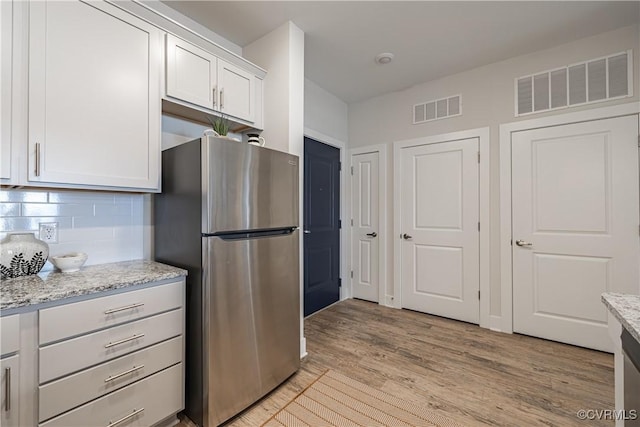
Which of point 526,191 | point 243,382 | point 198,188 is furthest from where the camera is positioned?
point 526,191

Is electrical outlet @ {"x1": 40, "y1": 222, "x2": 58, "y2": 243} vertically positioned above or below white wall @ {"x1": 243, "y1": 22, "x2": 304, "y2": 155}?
below

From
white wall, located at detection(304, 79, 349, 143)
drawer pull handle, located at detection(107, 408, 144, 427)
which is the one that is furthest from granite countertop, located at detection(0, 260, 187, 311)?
white wall, located at detection(304, 79, 349, 143)

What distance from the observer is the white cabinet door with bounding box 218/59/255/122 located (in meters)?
1.98

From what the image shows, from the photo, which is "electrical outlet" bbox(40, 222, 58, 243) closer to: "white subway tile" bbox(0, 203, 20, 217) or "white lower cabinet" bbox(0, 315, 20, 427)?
"white subway tile" bbox(0, 203, 20, 217)

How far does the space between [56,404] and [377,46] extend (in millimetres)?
3169

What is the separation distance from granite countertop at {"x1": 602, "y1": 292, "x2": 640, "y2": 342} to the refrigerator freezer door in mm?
1618

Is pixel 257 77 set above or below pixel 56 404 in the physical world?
above

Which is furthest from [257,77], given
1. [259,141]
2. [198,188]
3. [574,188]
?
[574,188]

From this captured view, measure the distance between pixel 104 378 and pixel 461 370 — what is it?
Answer: 2.28 meters

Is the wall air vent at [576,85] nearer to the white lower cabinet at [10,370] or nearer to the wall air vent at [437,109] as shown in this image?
the wall air vent at [437,109]

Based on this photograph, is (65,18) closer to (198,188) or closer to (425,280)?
(198,188)

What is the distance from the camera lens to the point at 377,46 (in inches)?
99.0

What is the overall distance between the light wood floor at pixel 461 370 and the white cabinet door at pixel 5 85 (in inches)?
63.3

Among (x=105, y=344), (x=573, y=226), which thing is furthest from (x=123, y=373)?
(x=573, y=226)
